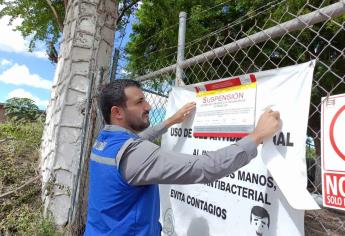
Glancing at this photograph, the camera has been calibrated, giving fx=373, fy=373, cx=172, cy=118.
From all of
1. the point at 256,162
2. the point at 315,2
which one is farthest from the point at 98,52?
the point at 315,2

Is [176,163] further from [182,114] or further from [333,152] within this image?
[182,114]

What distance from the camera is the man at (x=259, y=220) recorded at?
1886 mm

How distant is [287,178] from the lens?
5.66 feet

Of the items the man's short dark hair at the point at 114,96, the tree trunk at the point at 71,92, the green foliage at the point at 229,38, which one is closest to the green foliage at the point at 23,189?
the tree trunk at the point at 71,92

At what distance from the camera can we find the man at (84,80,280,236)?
5.81 ft

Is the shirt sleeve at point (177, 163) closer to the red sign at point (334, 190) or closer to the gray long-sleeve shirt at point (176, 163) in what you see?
the gray long-sleeve shirt at point (176, 163)

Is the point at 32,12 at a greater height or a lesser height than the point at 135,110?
greater

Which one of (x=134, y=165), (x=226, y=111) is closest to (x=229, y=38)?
(x=226, y=111)

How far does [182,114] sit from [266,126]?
2.98 ft

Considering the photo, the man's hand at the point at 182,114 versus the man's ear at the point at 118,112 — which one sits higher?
the man's hand at the point at 182,114

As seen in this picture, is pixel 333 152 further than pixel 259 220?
No

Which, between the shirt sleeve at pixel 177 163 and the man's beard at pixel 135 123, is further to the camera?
the man's beard at pixel 135 123

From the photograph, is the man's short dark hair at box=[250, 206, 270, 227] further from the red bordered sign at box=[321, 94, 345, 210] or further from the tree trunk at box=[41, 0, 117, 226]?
the tree trunk at box=[41, 0, 117, 226]

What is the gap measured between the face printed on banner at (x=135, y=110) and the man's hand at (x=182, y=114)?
0.38 m
